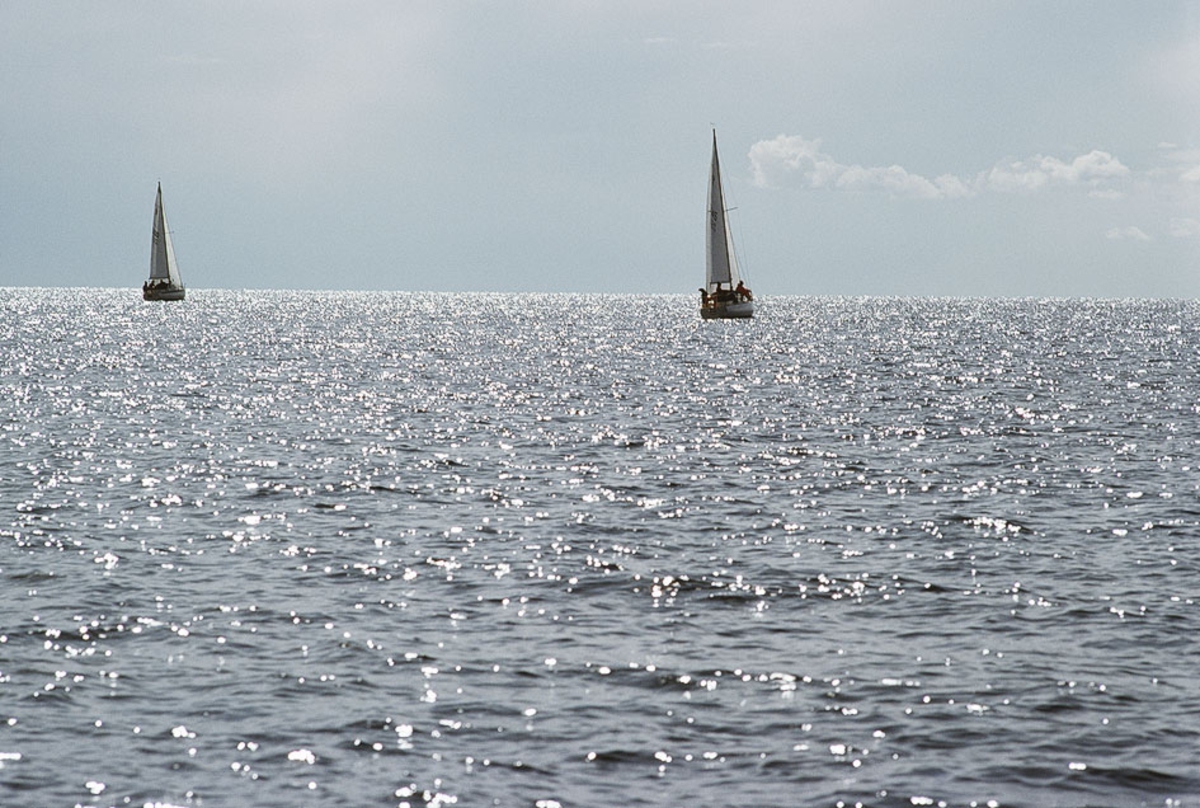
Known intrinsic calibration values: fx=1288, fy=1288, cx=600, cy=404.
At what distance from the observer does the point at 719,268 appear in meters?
128

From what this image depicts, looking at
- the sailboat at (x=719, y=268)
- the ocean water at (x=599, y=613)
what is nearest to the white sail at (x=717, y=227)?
the sailboat at (x=719, y=268)

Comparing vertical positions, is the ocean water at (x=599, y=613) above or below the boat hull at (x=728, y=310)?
below

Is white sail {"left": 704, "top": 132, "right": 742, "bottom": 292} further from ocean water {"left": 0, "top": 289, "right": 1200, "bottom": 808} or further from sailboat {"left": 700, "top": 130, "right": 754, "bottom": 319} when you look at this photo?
ocean water {"left": 0, "top": 289, "right": 1200, "bottom": 808}

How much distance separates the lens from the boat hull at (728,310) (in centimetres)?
13075

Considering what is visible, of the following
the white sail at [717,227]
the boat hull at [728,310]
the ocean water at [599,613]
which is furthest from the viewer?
the boat hull at [728,310]

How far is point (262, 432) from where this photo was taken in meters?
49.0

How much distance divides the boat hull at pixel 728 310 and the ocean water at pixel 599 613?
3089 inches

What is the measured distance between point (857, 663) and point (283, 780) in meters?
8.48

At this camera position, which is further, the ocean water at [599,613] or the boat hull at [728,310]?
the boat hull at [728,310]

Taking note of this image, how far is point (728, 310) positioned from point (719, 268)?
4695 mm

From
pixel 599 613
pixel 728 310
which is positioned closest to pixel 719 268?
pixel 728 310

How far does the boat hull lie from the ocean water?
7846 cm

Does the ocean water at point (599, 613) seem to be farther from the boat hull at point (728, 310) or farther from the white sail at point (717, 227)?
the boat hull at point (728, 310)

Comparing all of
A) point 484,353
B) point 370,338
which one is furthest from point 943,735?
point 370,338
